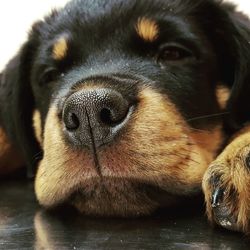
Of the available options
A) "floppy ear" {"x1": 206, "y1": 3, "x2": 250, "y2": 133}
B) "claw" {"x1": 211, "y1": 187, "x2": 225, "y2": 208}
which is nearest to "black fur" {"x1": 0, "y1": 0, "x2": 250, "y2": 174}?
"floppy ear" {"x1": 206, "y1": 3, "x2": 250, "y2": 133}

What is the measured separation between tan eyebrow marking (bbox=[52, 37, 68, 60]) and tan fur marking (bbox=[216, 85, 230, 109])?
0.47m

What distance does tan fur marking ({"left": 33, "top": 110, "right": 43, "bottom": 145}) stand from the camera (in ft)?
6.02

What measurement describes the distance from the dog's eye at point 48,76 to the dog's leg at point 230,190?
0.72 m

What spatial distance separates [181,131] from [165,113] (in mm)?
65

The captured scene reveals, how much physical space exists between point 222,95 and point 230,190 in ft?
1.87

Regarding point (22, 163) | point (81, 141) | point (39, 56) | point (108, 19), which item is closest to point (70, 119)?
point (81, 141)

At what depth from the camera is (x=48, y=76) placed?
5.82ft

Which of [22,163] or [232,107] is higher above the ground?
[232,107]

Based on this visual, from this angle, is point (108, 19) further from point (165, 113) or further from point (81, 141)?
point (81, 141)

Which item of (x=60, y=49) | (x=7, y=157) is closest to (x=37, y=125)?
(x=7, y=157)

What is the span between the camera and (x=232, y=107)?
153cm

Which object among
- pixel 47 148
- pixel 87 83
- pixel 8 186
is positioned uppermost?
pixel 87 83

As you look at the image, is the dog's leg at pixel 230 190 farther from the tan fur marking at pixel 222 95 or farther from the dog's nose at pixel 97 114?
the tan fur marking at pixel 222 95

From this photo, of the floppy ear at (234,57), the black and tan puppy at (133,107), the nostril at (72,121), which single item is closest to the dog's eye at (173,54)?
the black and tan puppy at (133,107)
